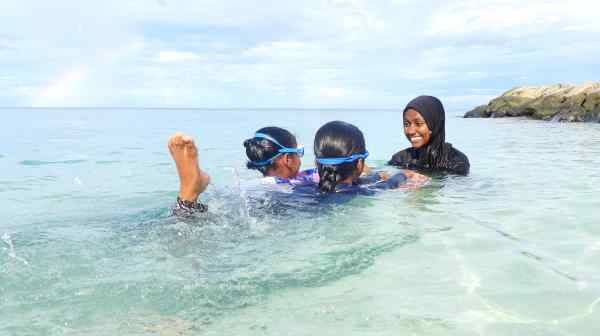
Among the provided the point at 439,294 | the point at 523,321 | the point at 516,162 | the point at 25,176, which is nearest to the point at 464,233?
the point at 439,294

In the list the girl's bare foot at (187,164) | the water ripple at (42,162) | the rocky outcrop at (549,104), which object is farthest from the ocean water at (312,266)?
the rocky outcrop at (549,104)

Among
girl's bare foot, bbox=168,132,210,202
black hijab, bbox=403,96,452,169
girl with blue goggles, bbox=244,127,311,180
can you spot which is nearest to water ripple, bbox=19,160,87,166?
girl with blue goggles, bbox=244,127,311,180

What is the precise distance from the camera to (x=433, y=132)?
816 centimetres

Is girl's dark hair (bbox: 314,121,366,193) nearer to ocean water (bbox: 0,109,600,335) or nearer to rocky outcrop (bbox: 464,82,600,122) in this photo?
ocean water (bbox: 0,109,600,335)

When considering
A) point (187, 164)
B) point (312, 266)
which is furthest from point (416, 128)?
point (312, 266)

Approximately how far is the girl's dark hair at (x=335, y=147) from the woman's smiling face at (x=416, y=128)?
2.78 meters

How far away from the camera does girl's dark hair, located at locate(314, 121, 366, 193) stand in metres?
5.39

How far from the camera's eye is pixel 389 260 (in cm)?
372

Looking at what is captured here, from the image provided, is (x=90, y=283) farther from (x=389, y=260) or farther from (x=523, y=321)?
(x=523, y=321)

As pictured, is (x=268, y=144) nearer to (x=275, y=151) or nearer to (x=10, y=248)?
(x=275, y=151)

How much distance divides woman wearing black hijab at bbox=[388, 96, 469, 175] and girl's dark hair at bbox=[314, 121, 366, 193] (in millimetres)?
2798

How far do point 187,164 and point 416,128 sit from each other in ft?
14.8

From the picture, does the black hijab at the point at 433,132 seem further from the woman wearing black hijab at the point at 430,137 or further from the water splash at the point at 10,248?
the water splash at the point at 10,248

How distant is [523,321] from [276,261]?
1.67m
